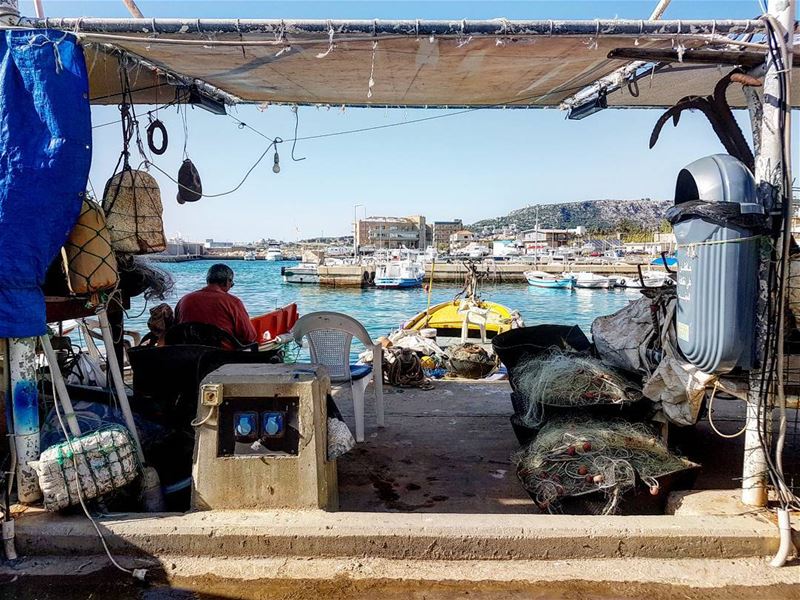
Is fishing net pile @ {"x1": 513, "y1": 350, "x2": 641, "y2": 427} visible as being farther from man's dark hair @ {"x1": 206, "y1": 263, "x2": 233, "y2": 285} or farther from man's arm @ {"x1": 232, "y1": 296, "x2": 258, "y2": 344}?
man's dark hair @ {"x1": 206, "y1": 263, "x2": 233, "y2": 285}

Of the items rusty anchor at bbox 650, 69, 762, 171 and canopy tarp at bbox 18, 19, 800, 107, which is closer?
canopy tarp at bbox 18, 19, 800, 107

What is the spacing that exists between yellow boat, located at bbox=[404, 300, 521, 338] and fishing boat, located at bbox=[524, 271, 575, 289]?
35.2m

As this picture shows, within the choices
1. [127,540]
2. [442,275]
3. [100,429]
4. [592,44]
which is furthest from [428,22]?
[442,275]

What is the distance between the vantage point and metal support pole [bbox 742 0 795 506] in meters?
3.30

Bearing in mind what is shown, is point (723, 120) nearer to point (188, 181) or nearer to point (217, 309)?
point (217, 309)

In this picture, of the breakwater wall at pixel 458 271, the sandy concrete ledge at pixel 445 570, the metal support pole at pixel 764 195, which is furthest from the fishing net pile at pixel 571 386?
the breakwater wall at pixel 458 271

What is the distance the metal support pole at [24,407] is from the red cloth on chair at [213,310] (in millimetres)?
1936

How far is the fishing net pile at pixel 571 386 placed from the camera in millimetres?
4172

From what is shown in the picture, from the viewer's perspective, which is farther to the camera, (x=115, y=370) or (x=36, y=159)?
(x=115, y=370)

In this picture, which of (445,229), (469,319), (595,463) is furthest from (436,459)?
(445,229)

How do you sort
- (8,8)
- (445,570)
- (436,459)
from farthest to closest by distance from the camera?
1. (436,459)
2. (8,8)
3. (445,570)

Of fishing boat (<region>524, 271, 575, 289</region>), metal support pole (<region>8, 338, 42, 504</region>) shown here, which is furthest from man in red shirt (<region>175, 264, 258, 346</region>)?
fishing boat (<region>524, 271, 575, 289</region>)

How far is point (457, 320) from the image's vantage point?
17.5 m

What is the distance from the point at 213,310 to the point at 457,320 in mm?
12582
